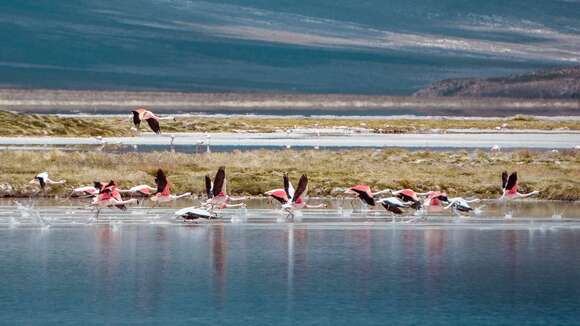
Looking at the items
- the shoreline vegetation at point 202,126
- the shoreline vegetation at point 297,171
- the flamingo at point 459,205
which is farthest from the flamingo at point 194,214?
the shoreline vegetation at point 202,126

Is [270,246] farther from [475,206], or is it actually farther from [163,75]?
[163,75]

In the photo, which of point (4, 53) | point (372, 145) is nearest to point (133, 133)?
point (372, 145)

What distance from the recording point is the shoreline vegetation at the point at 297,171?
98.2ft

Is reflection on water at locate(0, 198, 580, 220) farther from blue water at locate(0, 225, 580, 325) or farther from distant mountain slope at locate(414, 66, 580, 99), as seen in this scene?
distant mountain slope at locate(414, 66, 580, 99)

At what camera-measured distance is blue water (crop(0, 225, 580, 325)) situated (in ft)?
56.0

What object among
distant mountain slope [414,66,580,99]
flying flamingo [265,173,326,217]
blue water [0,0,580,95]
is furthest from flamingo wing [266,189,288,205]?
blue water [0,0,580,95]

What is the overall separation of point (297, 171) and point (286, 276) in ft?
39.7

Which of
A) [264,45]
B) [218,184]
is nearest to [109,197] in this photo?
[218,184]

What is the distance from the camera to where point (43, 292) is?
1825cm

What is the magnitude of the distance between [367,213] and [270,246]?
4825 millimetres

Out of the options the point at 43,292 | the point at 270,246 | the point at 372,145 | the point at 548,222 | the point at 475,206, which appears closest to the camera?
the point at 43,292

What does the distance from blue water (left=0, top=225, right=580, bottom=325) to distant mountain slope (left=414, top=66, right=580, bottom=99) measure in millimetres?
103155

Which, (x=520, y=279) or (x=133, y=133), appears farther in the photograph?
(x=133, y=133)

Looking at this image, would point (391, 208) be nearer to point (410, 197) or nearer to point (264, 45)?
point (410, 197)
